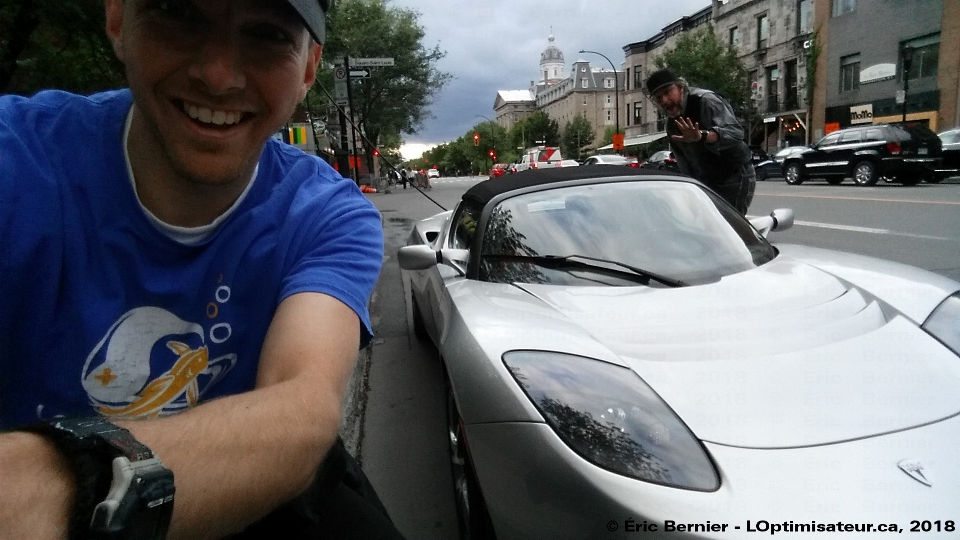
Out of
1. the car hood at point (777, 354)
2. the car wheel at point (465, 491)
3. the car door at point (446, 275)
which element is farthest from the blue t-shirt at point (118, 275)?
the car door at point (446, 275)

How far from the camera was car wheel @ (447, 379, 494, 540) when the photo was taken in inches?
69.5

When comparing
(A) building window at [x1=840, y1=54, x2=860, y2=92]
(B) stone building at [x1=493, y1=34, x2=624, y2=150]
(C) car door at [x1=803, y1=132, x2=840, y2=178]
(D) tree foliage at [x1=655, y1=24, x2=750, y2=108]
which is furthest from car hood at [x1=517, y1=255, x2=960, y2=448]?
(B) stone building at [x1=493, y1=34, x2=624, y2=150]

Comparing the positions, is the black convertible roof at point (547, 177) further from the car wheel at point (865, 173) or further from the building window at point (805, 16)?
the building window at point (805, 16)

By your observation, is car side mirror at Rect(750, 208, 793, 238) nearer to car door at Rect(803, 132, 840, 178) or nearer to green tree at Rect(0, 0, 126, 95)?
green tree at Rect(0, 0, 126, 95)

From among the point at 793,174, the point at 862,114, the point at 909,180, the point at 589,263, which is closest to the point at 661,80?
the point at 589,263

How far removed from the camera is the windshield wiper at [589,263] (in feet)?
7.58

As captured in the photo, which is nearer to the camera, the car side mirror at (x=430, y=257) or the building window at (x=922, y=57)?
the car side mirror at (x=430, y=257)

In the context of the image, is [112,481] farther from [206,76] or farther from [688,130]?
[688,130]

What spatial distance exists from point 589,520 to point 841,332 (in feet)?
3.34

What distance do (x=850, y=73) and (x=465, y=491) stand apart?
35.4 meters

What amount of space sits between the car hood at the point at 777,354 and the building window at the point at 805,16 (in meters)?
38.3

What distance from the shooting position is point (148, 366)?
1158 millimetres

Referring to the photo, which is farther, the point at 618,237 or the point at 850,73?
the point at 850,73

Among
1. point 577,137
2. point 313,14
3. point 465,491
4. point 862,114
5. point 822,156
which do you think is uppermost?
point 577,137
